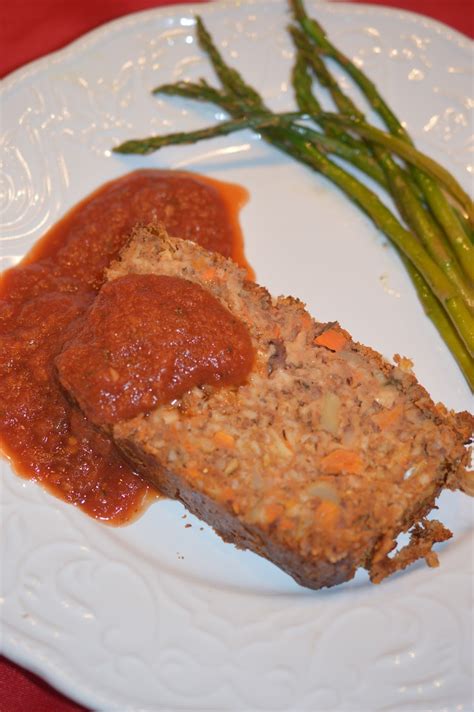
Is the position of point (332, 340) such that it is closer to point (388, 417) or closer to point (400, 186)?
point (388, 417)

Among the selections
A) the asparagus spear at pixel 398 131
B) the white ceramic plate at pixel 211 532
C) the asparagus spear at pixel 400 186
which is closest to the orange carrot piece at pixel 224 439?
the white ceramic plate at pixel 211 532

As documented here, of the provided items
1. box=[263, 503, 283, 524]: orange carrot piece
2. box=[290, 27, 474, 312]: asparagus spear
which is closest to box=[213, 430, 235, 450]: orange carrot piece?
box=[263, 503, 283, 524]: orange carrot piece

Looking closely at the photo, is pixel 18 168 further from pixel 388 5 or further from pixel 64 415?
pixel 388 5

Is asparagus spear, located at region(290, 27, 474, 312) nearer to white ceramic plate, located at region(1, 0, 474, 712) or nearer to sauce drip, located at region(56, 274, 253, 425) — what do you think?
white ceramic plate, located at region(1, 0, 474, 712)

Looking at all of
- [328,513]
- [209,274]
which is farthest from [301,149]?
[328,513]

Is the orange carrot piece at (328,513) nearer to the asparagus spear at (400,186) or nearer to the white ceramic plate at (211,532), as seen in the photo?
the white ceramic plate at (211,532)

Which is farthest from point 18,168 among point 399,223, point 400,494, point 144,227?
point 400,494
